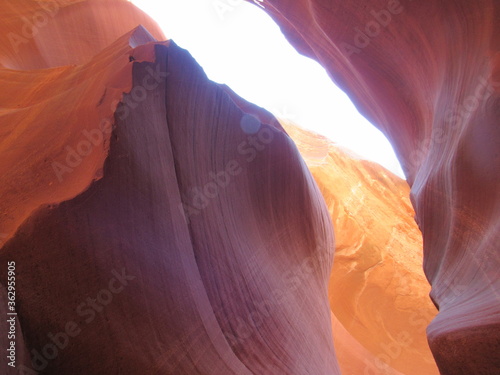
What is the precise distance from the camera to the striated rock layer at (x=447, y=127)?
2.59m

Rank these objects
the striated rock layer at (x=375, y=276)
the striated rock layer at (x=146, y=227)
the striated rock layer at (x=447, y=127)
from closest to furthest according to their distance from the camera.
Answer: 1. the striated rock layer at (x=146, y=227)
2. the striated rock layer at (x=447, y=127)
3. the striated rock layer at (x=375, y=276)

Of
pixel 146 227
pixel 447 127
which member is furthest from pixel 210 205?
pixel 447 127

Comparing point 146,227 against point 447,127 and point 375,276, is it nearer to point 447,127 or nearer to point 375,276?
point 447,127

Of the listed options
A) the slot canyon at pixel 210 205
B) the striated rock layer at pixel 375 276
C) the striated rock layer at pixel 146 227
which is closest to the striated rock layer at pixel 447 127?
the slot canyon at pixel 210 205

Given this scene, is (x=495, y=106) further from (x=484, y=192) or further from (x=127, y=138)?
(x=127, y=138)

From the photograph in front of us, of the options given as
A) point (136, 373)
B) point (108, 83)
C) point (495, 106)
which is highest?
point (108, 83)

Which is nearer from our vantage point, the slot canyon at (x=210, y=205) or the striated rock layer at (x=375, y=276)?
the slot canyon at (x=210, y=205)

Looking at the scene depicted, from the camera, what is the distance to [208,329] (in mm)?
2803

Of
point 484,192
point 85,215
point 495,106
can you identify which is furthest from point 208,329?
point 495,106

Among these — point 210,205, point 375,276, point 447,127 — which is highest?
point 210,205

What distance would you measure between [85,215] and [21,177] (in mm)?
675

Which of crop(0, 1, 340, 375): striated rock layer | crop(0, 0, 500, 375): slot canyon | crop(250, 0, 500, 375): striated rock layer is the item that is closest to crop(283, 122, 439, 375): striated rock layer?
crop(0, 0, 500, 375): slot canyon

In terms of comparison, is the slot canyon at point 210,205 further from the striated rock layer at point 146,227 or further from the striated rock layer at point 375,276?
the striated rock layer at point 375,276

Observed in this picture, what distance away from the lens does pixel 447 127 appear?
151 inches
